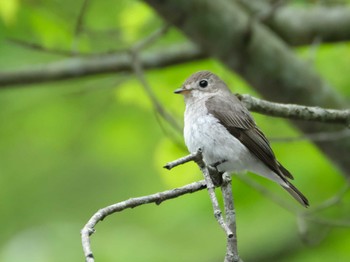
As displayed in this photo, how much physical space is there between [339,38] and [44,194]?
414 cm

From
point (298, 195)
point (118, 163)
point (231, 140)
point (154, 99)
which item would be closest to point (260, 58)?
point (154, 99)

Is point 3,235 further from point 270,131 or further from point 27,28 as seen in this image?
point 270,131

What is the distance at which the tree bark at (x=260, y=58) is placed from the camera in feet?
20.8

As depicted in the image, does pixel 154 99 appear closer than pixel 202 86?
No

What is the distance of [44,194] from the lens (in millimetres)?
9523

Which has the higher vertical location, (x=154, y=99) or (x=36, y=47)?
(x=36, y=47)

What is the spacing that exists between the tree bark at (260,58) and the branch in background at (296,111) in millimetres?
1614

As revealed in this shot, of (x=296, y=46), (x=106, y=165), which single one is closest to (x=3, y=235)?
(x=106, y=165)

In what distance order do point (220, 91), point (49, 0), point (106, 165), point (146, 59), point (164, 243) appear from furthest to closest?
point (106, 165)
point (164, 243)
point (146, 59)
point (49, 0)
point (220, 91)

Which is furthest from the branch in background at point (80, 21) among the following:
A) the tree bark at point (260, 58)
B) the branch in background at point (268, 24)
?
the branch in background at point (268, 24)

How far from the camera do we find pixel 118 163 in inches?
355

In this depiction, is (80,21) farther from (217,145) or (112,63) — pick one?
(217,145)

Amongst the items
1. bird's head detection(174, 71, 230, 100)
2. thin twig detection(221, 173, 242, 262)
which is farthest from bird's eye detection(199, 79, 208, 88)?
thin twig detection(221, 173, 242, 262)

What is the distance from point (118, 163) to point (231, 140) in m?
3.79
